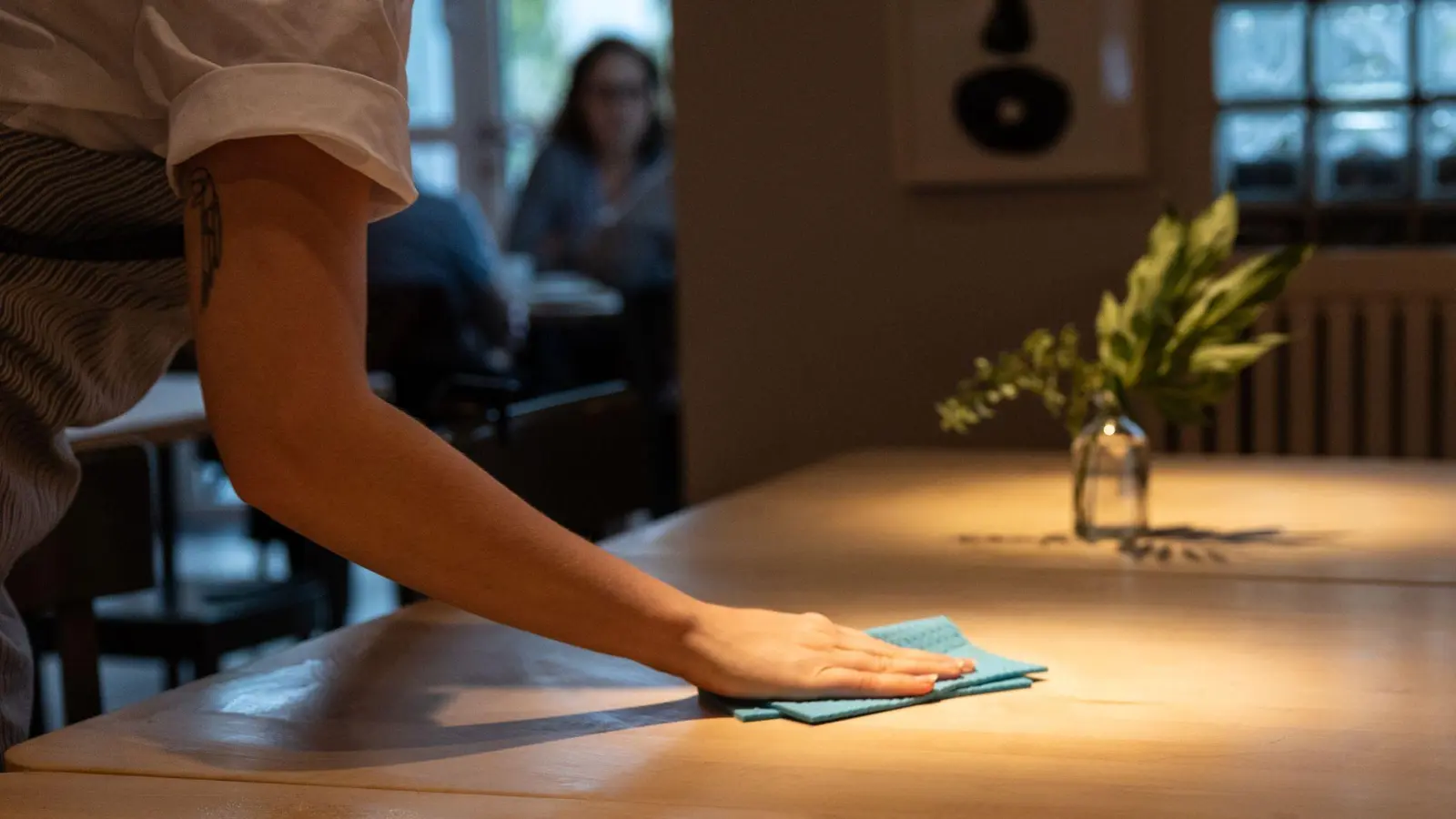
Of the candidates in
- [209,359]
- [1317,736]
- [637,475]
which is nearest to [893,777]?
[1317,736]

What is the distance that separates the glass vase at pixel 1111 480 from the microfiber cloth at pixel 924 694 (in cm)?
51

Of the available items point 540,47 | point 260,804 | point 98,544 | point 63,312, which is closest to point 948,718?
point 260,804

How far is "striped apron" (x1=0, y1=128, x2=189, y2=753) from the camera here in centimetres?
105

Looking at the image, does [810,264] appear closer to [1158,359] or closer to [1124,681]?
[1158,359]

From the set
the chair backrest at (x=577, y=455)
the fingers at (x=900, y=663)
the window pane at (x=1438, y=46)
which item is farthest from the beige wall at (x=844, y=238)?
the fingers at (x=900, y=663)

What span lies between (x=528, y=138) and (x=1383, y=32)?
4050 millimetres

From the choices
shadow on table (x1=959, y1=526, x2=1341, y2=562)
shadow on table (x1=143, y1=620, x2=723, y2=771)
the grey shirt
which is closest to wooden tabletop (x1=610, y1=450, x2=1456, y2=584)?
shadow on table (x1=959, y1=526, x2=1341, y2=562)

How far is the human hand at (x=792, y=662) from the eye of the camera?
1.01 m

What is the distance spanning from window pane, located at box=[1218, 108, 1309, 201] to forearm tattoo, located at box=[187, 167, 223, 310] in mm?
2989

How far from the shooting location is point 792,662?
101cm

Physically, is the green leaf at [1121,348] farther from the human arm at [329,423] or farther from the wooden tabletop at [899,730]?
the human arm at [329,423]

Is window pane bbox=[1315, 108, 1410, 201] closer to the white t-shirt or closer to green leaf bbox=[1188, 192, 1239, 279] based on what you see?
green leaf bbox=[1188, 192, 1239, 279]

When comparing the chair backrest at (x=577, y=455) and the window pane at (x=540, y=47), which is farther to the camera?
the window pane at (x=540, y=47)

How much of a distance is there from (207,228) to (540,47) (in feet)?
20.1
